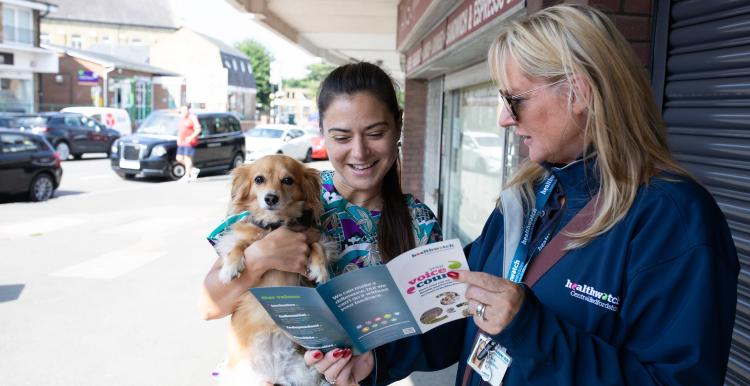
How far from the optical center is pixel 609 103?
151 cm

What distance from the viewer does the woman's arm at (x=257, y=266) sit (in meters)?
2.43

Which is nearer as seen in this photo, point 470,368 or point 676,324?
point 676,324

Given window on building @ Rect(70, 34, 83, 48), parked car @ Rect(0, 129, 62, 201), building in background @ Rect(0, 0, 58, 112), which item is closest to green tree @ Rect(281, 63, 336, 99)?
window on building @ Rect(70, 34, 83, 48)

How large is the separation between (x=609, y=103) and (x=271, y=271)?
1668 millimetres

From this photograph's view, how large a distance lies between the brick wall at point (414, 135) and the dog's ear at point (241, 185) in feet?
29.2

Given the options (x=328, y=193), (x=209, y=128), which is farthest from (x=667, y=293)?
(x=209, y=128)

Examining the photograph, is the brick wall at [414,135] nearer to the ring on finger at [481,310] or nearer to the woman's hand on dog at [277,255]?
the woman's hand on dog at [277,255]

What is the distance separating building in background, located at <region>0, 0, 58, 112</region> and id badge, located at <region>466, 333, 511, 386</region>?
5045 cm

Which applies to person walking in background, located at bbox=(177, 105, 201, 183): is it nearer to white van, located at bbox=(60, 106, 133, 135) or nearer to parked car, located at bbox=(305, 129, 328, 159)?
parked car, located at bbox=(305, 129, 328, 159)

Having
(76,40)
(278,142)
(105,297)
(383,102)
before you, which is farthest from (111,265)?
(76,40)

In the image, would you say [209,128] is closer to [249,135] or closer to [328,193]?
[249,135]

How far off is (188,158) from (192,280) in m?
11.9

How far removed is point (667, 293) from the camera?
1349 millimetres

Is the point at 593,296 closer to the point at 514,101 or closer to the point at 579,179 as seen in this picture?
the point at 579,179
